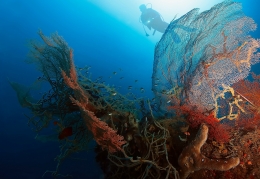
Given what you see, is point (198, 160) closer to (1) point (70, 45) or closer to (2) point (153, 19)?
(2) point (153, 19)

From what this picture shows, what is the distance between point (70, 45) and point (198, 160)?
76.0m

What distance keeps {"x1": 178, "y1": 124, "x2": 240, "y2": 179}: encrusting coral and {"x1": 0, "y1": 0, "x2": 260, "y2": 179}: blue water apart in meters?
3.29

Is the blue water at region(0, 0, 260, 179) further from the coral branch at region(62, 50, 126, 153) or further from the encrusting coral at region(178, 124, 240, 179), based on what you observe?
the encrusting coral at region(178, 124, 240, 179)

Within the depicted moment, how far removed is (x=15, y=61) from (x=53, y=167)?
29.7 metres

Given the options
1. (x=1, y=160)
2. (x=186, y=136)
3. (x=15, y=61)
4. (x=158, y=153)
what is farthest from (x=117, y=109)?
(x=15, y=61)

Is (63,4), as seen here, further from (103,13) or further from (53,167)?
(53,167)

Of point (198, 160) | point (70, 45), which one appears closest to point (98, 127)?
point (198, 160)

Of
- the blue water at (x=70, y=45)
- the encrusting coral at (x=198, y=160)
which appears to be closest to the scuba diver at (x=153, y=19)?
the blue water at (x=70, y=45)

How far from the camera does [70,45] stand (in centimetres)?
7269

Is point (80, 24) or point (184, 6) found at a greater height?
point (184, 6)

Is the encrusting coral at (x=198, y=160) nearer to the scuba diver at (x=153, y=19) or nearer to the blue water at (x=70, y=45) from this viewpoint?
the blue water at (x=70, y=45)

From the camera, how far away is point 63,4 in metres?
92.0

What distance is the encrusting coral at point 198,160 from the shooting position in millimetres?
3389

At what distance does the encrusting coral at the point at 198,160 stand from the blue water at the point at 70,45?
3.29 meters
